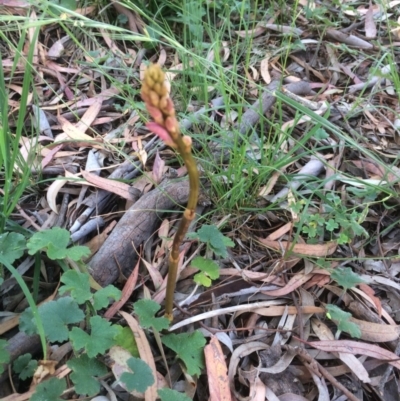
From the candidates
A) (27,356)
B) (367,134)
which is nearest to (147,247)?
(27,356)

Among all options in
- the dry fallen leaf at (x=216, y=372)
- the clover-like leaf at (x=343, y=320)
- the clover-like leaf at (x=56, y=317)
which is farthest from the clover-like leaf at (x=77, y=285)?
the clover-like leaf at (x=343, y=320)

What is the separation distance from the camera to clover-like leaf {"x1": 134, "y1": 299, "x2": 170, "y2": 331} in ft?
3.57

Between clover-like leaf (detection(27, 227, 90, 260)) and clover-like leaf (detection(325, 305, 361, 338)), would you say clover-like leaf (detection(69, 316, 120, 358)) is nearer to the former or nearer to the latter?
clover-like leaf (detection(27, 227, 90, 260))

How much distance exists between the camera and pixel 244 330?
1261 mm

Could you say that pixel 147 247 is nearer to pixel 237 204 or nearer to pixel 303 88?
pixel 237 204

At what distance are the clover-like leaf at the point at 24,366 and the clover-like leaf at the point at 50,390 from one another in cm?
8

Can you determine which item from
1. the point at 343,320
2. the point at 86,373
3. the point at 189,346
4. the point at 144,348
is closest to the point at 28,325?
the point at 86,373

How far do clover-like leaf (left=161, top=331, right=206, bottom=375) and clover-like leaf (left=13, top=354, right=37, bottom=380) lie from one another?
312 mm

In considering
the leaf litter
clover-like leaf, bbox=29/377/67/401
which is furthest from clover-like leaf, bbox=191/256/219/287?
clover-like leaf, bbox=29/377/67/401

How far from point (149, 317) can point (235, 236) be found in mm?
446

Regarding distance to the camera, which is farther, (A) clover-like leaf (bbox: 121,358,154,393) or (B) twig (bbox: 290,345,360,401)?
(B) twig (bbox: 290,345,360,401)

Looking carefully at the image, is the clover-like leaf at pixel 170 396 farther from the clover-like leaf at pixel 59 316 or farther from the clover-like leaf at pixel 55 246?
the clover-like leaf at pixel 55 246

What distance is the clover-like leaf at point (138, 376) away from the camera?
39.2 inches

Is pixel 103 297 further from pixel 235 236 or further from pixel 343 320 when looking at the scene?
pixel 343 320
